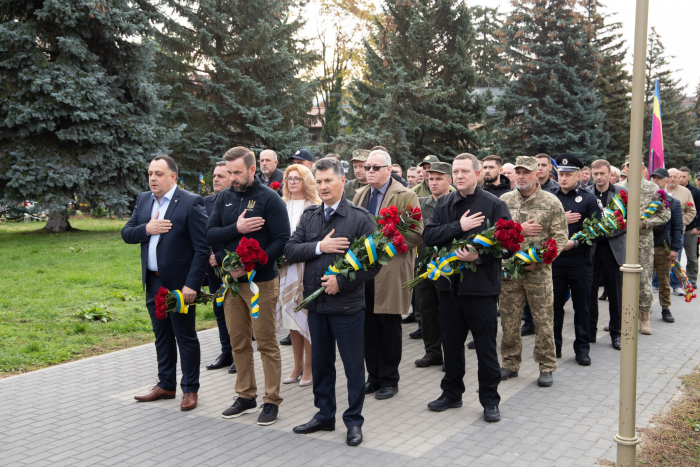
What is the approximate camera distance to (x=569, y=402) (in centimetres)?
615

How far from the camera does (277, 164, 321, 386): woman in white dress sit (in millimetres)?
6797

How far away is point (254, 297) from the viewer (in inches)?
220

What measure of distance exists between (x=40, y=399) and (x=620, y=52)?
38.2 meters

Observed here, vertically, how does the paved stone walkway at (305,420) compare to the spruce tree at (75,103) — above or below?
below

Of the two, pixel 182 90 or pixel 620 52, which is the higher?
pixel 620 52

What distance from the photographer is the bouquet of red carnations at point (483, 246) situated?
523 cm

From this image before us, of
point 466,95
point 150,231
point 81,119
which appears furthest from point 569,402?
point 466,95

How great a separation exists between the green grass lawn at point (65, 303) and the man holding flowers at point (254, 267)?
10.3 feet

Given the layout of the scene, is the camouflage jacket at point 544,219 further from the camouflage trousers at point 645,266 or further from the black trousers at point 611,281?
the camouflage trousers at point 645,266

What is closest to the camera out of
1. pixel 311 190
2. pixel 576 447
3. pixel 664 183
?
pixel 576 447

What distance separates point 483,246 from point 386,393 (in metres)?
1.94

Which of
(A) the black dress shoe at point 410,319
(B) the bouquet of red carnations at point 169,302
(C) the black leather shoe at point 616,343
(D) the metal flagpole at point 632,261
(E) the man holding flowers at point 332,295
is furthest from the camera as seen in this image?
(A) the black dress shoe at point 410,319

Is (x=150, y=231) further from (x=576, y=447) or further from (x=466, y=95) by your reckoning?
(x=466, y=95)

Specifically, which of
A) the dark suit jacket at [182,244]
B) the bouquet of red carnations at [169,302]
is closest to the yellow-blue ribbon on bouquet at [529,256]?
the dark suit jacket at [182,244]
